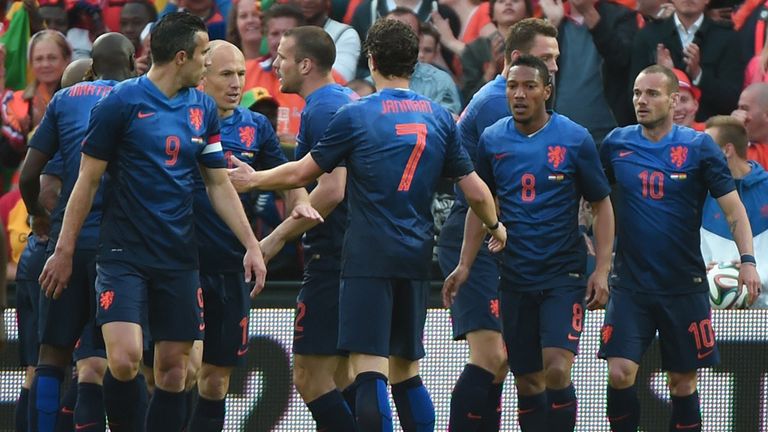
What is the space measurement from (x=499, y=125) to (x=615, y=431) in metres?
1.90

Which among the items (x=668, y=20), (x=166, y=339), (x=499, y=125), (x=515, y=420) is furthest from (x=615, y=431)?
(x=668, y=20)

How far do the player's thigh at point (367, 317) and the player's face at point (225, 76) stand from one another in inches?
66.4

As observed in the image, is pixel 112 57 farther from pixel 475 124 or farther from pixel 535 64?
pixel 535 64

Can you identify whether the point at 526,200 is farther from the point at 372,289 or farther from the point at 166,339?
the point at 166,339

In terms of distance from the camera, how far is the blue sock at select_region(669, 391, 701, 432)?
8.98m

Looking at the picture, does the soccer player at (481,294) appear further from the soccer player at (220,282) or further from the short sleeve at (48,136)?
the short sleeve at (48,136)

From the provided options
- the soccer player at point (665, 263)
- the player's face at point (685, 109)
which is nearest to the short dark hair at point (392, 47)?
the soccer player at point (665, 263)

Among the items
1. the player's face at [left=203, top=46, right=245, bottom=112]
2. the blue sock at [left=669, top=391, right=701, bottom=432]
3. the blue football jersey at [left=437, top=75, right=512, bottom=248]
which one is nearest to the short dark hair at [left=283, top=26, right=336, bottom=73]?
the player's face at [left=203, top=46, right=245, bottom=112]

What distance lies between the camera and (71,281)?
8688 millimetres

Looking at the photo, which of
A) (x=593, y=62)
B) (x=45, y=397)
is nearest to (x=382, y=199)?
(x=45, y=397)

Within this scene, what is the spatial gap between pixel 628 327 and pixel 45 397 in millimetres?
3318

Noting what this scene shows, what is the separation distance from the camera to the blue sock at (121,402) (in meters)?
8.02

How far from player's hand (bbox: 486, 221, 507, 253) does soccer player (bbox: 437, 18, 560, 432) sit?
57 cm

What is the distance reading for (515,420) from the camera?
10.2 meters
